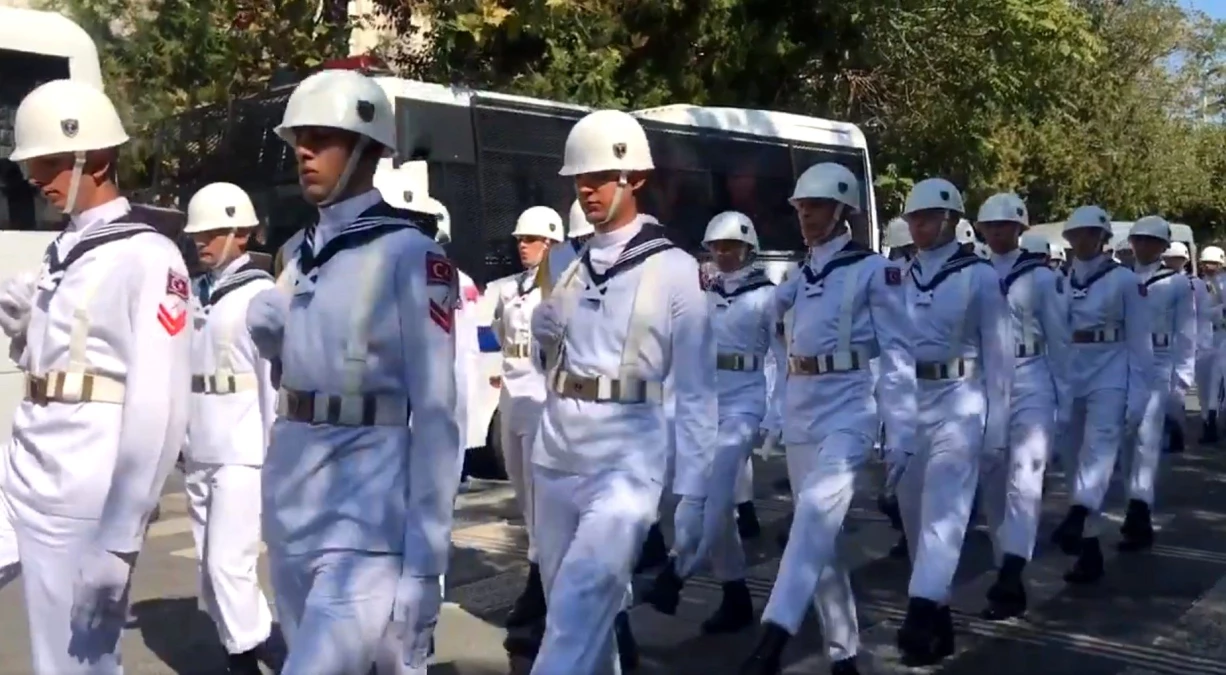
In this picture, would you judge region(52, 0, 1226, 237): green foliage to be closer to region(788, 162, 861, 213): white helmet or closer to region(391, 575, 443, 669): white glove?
region(788, 162, 861, 213): white helmet

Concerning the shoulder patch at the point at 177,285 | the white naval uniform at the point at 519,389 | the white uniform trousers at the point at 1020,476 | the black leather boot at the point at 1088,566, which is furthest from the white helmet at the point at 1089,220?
the shoulder patch at the point at 177,285

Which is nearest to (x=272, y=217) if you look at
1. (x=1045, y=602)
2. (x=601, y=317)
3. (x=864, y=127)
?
(x=1045, y=602)

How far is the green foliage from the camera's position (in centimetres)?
1422

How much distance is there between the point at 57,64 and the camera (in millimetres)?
10938

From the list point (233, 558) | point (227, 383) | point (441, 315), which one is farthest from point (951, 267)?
point (441, 315)

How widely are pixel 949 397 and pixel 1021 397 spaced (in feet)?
5.38

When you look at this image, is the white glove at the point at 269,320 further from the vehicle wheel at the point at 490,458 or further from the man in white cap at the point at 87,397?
→ the vehicle wheel at the point at 490,458

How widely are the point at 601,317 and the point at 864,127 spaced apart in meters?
17.9

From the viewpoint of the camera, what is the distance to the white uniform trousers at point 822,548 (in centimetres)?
581

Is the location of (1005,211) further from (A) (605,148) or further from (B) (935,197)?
(A) (605,148)

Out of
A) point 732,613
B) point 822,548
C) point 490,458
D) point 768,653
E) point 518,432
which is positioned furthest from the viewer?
point 490,458

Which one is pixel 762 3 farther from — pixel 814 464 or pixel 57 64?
pixel 814 464

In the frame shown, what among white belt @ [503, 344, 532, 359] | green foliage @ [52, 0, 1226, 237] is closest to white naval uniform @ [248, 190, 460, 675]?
white belt @ [503, 344, 532, 359]

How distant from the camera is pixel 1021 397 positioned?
813cm
